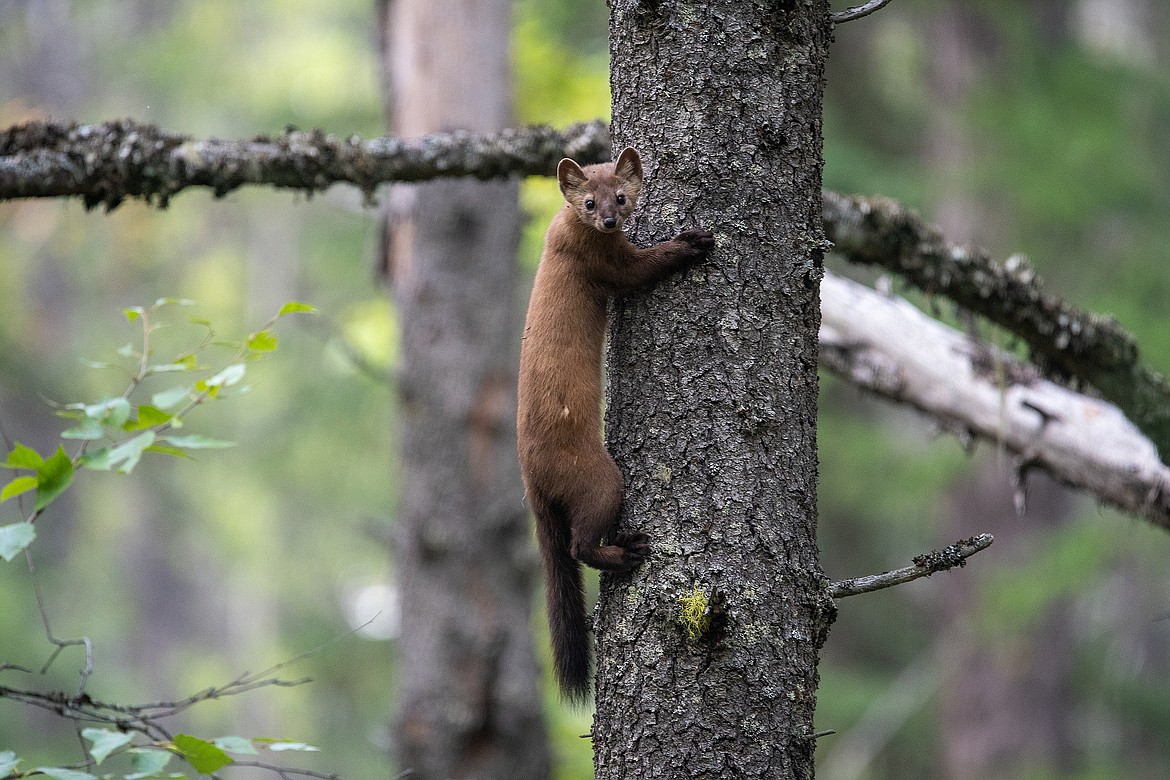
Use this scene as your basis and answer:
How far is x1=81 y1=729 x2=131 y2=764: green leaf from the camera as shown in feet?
7.45

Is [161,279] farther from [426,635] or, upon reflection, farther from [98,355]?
[426,635]

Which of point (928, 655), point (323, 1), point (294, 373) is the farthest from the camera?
point (323, 1)

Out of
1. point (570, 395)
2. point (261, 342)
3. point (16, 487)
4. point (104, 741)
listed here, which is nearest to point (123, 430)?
point (16, 487)

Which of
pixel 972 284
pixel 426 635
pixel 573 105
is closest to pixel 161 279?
pixel 573 105

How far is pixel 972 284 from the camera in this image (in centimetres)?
414

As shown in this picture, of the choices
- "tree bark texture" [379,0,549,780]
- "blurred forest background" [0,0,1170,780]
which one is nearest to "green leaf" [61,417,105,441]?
"blurred forest background" [0,0,1170,780]

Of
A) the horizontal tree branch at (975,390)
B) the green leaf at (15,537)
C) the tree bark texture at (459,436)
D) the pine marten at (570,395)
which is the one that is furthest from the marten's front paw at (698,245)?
the tree bark texture at (459,436)

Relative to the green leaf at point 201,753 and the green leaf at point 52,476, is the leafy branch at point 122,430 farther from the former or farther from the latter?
the green leaf at point 201,753

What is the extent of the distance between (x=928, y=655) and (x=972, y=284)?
8.38 metres

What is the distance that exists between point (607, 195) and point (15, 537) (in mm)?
1712

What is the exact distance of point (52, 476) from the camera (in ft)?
8.54

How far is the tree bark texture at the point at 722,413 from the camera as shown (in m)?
2.34

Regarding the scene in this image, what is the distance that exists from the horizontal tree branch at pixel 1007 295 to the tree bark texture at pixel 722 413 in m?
1.60

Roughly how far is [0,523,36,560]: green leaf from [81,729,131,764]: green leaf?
1.46 ft
